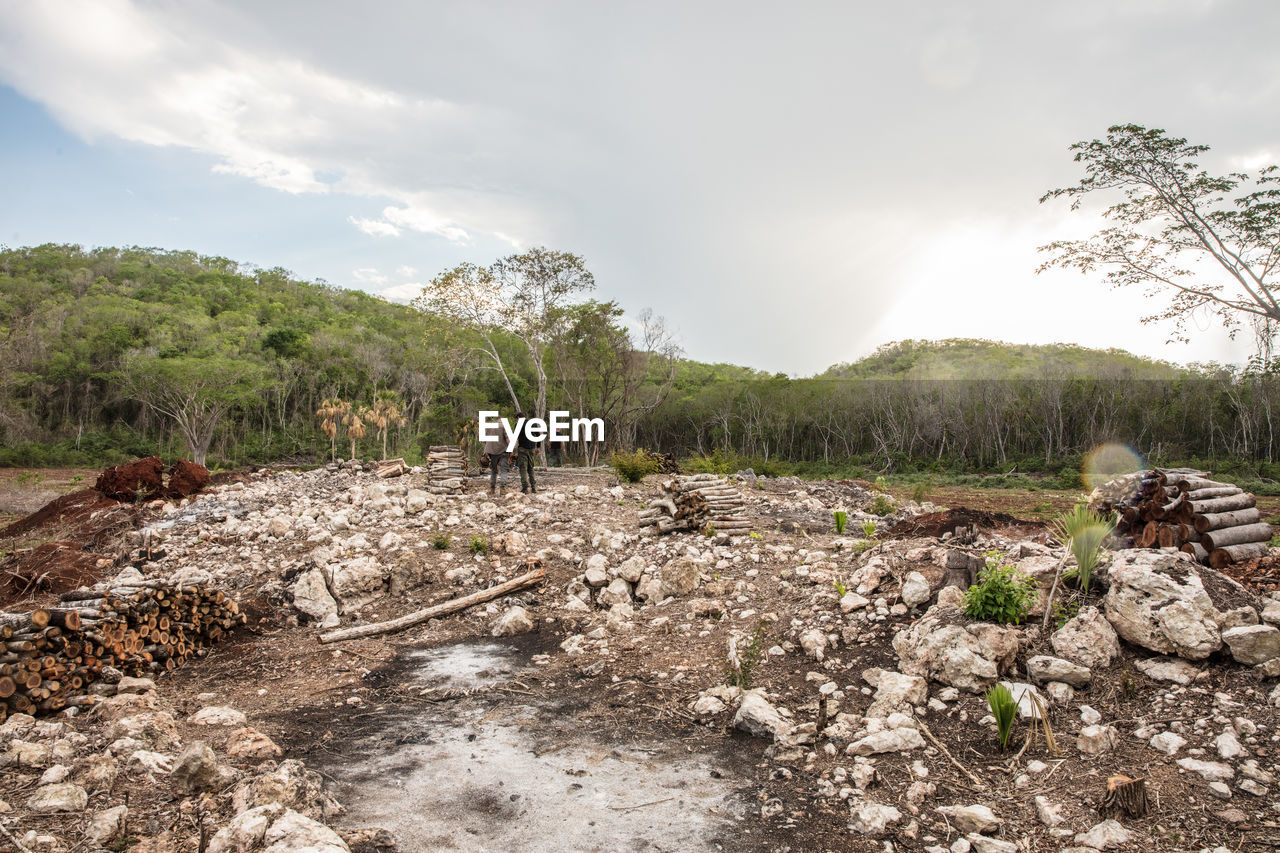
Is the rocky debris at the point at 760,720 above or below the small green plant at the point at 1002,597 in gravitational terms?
below

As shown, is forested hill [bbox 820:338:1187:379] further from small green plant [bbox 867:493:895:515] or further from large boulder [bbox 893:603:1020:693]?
large boulder [bbox 893:603:1020:693]

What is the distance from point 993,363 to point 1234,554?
190ft

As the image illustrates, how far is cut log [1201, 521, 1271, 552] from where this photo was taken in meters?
5.68

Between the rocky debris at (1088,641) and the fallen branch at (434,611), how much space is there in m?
5.17

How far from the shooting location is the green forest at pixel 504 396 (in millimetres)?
29906

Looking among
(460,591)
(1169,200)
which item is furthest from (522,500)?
(1169,200)

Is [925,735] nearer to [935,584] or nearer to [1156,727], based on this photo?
[1156,727]

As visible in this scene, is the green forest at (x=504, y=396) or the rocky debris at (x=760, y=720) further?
the green forest at (x=504, y=396)

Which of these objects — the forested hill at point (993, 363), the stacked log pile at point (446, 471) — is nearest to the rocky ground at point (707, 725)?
the stacked log pile at point (446, 471)

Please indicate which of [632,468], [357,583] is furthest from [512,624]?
[632,468]

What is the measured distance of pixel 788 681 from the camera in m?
4.80

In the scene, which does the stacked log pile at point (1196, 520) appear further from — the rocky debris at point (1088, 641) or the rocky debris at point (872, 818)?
the rocky debris at point (872, 818)

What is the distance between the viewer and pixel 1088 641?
13.4ft

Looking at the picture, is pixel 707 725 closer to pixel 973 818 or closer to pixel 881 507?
pixel 973 818
